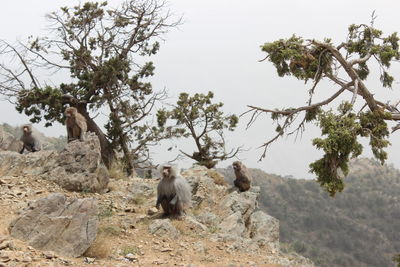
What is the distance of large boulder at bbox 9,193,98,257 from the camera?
7395 millimetres

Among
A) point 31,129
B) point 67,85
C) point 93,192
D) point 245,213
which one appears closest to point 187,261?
point 93,192

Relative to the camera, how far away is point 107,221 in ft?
32.9

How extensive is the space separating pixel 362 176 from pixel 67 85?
76.6 m

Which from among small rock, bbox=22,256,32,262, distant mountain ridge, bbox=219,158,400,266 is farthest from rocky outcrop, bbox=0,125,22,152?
distant mountain ridge, bbox=219,158,400,266

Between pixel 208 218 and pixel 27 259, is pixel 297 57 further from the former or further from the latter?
pixel 27 259

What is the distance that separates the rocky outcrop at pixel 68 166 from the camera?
11.6 m

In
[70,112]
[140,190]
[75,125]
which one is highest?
[70,112]

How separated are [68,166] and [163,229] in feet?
12.6

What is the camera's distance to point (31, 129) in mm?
15273

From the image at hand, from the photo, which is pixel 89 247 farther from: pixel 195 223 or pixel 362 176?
pixel 362 176

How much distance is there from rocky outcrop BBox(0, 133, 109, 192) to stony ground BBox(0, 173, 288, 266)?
1.07 feet

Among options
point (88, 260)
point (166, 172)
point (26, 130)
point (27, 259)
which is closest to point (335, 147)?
point (166, 172)

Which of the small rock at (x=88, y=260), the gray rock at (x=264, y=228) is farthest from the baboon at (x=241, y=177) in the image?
the small rock at (x=88, y=260)

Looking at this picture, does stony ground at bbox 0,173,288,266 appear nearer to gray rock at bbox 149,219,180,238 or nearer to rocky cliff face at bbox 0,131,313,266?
rocky cliff face at bbox 0,131,313,266
